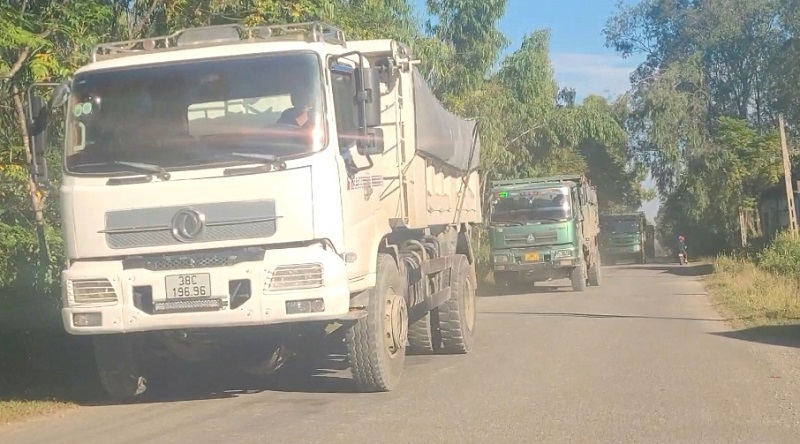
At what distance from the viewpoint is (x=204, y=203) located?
8062 millimetres

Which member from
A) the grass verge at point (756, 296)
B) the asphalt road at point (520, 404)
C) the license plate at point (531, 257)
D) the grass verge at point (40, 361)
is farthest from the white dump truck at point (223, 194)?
the license plate at point (531, 257)

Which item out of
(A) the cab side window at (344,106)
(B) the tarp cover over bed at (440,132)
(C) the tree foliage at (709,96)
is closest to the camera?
(A) the cab side window at (344,106)

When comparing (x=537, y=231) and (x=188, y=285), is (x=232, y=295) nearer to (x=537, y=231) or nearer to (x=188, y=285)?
(x=188, y=285)

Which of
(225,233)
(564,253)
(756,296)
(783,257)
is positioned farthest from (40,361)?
(783,257)

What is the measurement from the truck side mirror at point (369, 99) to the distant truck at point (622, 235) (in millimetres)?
38166

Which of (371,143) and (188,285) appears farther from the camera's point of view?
(371,143)

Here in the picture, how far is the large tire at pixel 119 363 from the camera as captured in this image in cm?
920

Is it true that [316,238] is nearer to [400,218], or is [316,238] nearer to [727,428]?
[400,218]

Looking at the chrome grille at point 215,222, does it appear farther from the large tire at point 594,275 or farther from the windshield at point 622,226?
the windshield at point 622,226

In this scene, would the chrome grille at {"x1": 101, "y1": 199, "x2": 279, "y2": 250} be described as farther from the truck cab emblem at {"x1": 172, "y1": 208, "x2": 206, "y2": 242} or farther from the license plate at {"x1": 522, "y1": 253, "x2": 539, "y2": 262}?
the license plate at {"x1": 522, "y1": 253, "x2": 539, "y2": 262}

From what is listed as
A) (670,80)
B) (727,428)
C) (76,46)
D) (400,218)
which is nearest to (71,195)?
(400,218)

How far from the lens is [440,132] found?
11.8 m

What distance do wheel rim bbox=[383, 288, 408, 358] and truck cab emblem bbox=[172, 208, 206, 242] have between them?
2.03m

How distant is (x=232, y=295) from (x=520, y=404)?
2.59 metres
